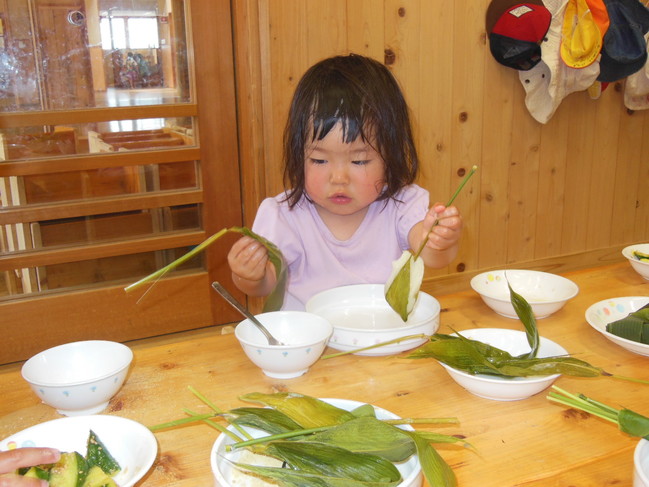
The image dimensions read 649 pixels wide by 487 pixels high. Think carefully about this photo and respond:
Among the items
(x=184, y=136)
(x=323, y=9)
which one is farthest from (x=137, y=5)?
(x=323, y=9)

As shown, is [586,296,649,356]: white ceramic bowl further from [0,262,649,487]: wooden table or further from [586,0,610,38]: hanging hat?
[586,0,610,38]: hanging hat

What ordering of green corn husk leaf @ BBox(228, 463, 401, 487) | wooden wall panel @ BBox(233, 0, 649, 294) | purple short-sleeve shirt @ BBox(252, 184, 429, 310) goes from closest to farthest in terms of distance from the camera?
green corn husk leaf @ BBox(228, 463, 401, 487) → purple short-sleeve shirt @ BBox(252, 184, 429, 310) → wooden wall panel @ BBox(233, 0, 649, 294)

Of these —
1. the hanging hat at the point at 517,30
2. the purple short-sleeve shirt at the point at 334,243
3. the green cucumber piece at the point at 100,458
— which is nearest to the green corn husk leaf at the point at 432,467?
the green cucumber piece at the point at 100,458

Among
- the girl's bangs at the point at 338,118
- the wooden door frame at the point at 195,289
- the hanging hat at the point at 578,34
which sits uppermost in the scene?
the hanging hat at the point at 578,34

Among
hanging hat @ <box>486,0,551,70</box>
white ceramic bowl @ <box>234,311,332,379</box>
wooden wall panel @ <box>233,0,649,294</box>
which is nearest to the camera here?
white ceramic bowl @ <box>234,311,332,379</box>

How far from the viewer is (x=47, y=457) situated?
25.9 inches

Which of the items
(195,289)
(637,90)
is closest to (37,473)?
(195,289)

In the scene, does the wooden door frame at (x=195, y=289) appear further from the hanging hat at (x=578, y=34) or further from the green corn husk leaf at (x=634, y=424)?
the green corn husk leaf at (x=634, y=424)

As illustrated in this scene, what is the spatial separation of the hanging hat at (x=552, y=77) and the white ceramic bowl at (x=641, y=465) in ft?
7.33

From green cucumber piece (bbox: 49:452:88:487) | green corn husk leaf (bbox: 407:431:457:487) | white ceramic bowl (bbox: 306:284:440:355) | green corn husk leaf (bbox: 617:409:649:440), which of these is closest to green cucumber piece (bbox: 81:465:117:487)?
green cucumber piece (bbox: 49:452:88:487)

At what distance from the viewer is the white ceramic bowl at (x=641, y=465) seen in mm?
610

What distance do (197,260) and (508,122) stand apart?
157 centimetres

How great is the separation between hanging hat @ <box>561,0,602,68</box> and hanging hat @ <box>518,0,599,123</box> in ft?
0.08

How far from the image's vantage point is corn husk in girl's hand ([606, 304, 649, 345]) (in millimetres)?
1018
